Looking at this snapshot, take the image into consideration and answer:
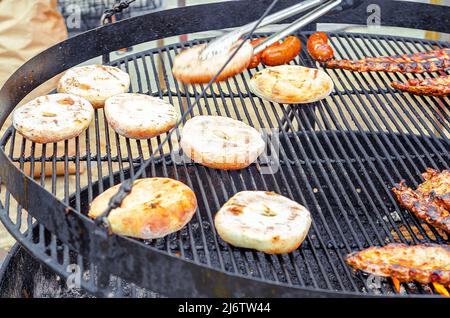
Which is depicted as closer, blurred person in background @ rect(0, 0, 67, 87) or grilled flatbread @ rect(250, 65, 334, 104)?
grilled flatbread @ rect(250, 65, 334, 104)

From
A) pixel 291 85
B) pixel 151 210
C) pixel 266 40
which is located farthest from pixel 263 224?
pixel 291 85

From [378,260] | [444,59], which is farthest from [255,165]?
[444,59]

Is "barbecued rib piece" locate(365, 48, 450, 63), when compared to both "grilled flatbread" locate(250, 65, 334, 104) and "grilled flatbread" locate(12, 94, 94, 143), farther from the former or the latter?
"grilled flatbread" locate(12, 94, 94, 143)

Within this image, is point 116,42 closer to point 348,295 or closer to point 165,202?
point 165,202

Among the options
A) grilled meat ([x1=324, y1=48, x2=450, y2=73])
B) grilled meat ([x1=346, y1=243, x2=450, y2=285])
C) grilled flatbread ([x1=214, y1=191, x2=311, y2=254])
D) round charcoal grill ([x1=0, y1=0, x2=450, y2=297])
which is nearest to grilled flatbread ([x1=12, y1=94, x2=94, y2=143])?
round charcoal grill ([x1=0, y1=0, x2=450, y2=297])
